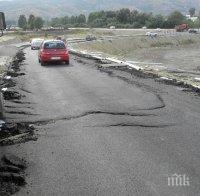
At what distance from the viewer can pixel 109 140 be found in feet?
33.2

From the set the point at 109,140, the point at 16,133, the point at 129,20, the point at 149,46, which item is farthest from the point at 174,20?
the point at 109,140

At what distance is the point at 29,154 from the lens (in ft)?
30.3

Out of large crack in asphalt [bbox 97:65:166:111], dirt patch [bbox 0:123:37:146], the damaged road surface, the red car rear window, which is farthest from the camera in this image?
the red car rear window

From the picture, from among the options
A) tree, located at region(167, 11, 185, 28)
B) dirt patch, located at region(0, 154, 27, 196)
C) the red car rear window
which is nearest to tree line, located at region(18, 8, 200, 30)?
tree, located at region(167, 11, 185, 28)

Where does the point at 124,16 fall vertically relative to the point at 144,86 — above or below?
below

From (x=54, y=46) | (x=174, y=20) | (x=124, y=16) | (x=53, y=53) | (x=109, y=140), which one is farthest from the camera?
(x=124, y=16)

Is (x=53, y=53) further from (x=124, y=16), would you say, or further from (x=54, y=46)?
(x=124, y=16)

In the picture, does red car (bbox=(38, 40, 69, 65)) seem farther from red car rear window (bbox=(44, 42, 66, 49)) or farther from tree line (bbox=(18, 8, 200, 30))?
tree line (bbox=(18, 8, 200, 30))

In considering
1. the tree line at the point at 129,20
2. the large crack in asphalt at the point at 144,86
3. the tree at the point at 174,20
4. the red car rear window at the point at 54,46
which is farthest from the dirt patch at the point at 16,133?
the tree at the point at 174,20

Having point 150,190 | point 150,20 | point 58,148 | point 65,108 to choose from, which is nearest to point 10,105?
point 65,108

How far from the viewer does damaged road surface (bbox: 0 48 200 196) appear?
743cm

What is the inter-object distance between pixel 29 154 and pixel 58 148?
664 millimetres

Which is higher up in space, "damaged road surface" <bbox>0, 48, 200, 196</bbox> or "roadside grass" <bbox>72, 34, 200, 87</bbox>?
"damaged road surface" <bbox>0, 48, 200, 196</bbox>

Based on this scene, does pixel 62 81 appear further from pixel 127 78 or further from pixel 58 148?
pixel 58 148
